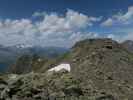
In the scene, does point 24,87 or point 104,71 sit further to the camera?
point 104,71

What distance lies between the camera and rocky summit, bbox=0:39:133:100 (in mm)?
22469

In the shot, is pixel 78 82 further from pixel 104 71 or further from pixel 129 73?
pixel 129 73

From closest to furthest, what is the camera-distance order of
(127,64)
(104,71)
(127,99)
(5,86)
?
(5,86) < (127,99) < (104,71) < (127,64)

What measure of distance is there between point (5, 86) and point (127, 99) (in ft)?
38.9

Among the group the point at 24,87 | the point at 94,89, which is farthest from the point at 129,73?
the point at 24,87

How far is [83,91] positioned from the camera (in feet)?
81.4

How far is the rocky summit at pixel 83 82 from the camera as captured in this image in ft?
73.7

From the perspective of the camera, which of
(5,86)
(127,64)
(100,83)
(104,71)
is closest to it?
(5,86)

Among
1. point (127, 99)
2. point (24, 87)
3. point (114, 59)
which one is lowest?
point (127, 99)

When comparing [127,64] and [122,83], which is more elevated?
[127,64]

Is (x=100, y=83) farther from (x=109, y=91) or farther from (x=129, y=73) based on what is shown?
(x=129, y=73)

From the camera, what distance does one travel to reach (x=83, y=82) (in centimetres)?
2798

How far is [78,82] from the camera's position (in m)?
27.1

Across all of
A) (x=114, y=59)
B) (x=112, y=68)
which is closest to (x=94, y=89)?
(x=112, y=68)
